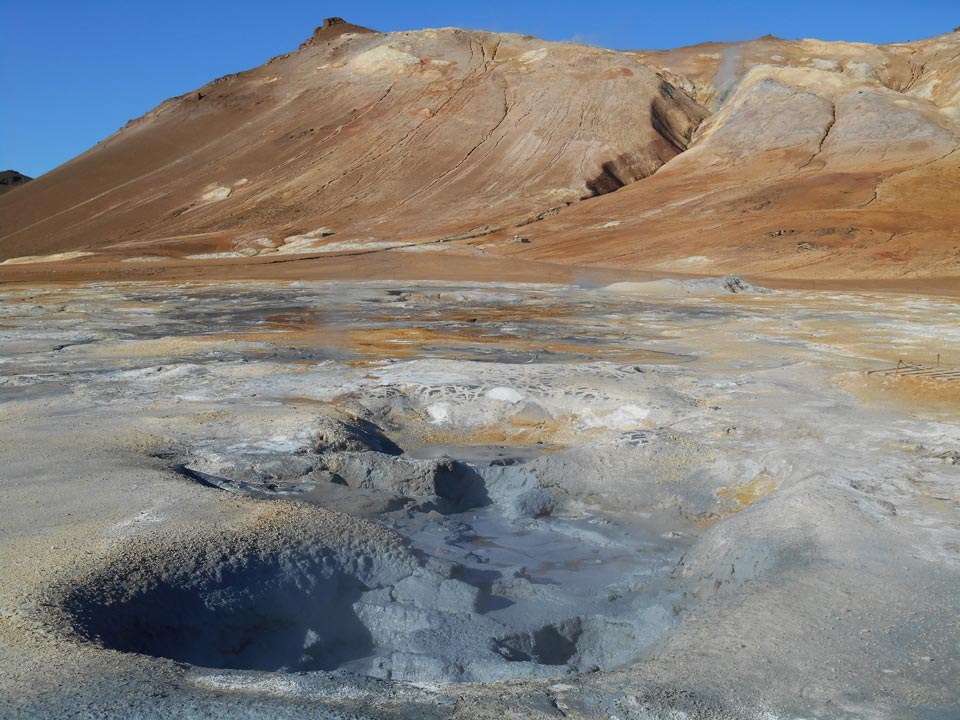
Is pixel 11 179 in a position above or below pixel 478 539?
above

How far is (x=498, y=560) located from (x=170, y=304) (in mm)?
12606

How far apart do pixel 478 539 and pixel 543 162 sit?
3429 cm

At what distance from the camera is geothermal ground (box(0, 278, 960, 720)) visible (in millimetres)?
2605

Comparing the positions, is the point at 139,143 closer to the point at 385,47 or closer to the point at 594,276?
the point at 385,47

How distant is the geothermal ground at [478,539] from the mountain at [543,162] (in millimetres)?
18910

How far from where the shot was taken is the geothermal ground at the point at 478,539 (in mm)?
2605

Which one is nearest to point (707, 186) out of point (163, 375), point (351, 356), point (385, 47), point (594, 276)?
point (594, 276)

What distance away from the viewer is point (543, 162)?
37.5 metres

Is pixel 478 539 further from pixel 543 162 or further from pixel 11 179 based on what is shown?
pixel 11 179

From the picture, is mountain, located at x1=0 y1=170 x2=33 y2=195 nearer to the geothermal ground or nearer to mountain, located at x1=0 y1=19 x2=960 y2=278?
mountain, located at x1=0 y1=19 x2=960 y2=278

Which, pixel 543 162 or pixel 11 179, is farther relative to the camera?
pixel 11 179

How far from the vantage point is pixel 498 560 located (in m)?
4.19

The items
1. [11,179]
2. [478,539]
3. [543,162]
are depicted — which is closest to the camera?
[478,539]

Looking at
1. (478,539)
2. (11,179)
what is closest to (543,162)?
(478,539)
